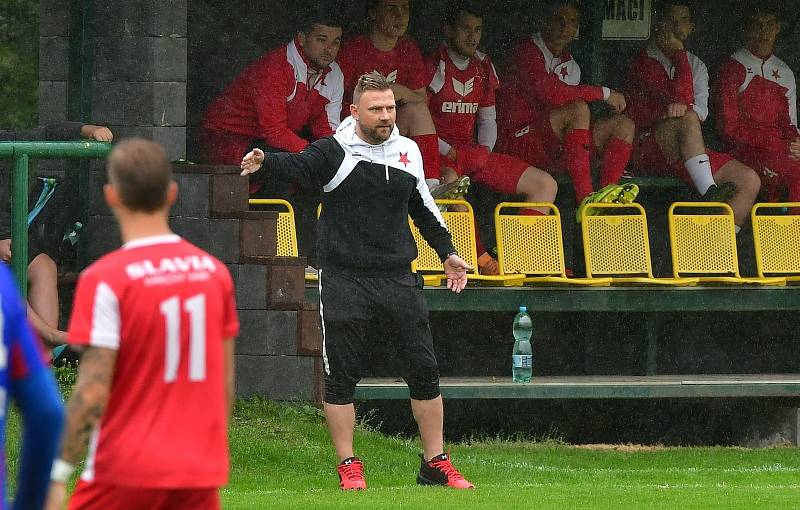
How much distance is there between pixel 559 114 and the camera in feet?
42.8

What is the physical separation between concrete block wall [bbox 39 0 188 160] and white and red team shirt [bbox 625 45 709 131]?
14.9ft

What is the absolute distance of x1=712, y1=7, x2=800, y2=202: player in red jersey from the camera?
1352cm

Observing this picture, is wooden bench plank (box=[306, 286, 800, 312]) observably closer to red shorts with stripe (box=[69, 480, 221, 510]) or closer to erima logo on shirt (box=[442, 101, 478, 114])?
erima logo on shirt (box=[442, 101, 478, 114])

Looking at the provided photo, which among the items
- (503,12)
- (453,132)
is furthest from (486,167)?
(503,12)

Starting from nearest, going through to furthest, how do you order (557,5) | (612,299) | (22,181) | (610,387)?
(22,181) < (610,387) < (612,299) < (557,5)

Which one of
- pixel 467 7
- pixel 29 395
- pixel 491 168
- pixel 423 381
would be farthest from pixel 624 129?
pixel 29 395

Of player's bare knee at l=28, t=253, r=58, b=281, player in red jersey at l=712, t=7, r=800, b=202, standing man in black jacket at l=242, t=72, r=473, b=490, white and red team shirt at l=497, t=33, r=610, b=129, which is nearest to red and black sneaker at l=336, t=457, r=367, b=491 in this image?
standing man in black jacket at l=242, t=72, r=473, b=490

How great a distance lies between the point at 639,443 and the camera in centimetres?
1405

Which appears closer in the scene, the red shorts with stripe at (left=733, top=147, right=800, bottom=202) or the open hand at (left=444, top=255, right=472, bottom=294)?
the open hand at (left=444, top=255, right=472, bottom=294)

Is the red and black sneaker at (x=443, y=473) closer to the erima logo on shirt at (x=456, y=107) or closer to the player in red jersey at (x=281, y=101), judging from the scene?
the player in red jersey at (x=281, y=101)

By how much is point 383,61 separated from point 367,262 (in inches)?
169

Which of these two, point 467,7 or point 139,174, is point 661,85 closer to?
point 467,7

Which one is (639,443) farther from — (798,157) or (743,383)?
(798,157)

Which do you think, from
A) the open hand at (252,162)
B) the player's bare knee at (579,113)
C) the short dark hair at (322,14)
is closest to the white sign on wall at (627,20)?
the player's bare knee at (579,113)
